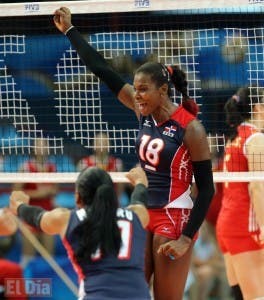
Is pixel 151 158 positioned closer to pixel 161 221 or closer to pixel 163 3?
pixel 161 221

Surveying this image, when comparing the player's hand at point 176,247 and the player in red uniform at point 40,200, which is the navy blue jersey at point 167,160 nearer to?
the player's hand at point 176,247

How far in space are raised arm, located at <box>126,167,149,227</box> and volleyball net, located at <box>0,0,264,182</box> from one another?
190 centimetres

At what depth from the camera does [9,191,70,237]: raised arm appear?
5715mm

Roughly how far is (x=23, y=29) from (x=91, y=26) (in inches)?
23.7

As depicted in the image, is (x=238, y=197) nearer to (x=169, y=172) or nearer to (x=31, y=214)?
(x=169, y=172)

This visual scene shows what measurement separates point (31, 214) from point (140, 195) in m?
0.69

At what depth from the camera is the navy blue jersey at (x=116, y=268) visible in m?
5.62

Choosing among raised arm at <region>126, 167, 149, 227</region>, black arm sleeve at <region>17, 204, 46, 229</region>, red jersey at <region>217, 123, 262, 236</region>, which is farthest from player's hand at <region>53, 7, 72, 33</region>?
red jersey at <region>217, 123, 262, 236</region>

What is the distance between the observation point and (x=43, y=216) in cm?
585

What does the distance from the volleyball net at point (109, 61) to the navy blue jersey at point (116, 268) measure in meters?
2.53

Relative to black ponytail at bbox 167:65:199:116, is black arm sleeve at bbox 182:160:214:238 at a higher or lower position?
lower

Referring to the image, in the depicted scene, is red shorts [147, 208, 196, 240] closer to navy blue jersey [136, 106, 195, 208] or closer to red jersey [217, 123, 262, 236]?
navy blue jersey [136, 106, 195, 208]

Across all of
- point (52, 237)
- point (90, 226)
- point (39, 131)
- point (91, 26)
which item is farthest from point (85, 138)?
point (90, 226)

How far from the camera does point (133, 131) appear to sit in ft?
28.3
